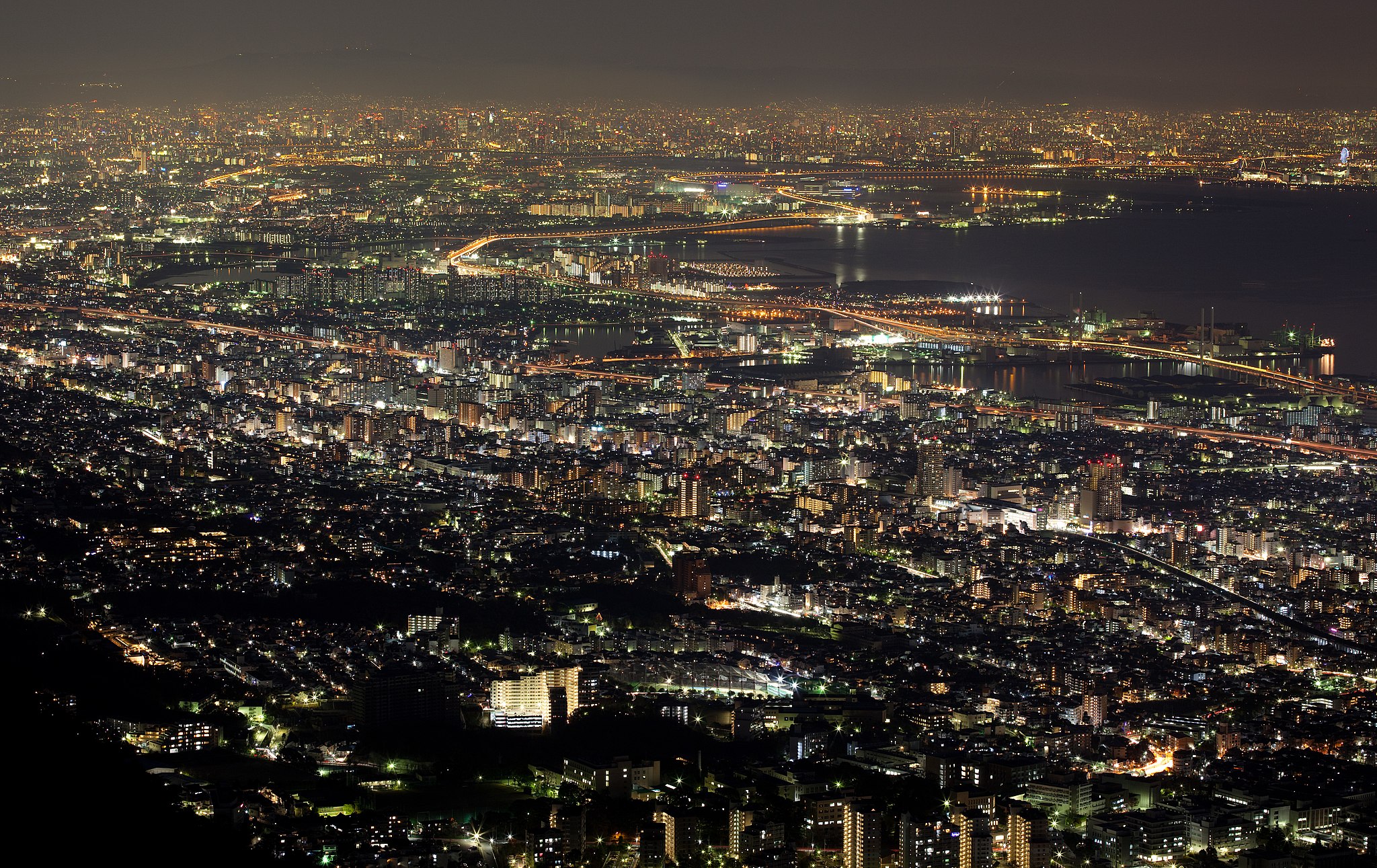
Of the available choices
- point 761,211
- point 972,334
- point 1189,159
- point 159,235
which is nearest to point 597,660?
point 972,334

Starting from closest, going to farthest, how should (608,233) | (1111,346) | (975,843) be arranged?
(975,843) → (1111,346) → (608,233)

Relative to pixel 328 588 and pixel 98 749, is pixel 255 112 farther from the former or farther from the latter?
pixel 98 749

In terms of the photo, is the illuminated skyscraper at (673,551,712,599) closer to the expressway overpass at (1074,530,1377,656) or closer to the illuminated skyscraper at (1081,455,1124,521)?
the expressway overpass at (1074,530,1377,656)

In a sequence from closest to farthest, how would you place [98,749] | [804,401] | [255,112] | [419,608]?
1. [98,749]
2. [419,608]
3. [804,401]
4. [255,112]

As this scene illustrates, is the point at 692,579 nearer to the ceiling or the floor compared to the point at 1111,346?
nearer to the ceiling

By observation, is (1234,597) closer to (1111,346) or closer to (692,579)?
(692,579)

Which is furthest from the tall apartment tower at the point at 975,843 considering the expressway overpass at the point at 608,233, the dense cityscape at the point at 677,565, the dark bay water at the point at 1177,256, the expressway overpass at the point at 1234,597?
the expressway overpass at the point at 608,233

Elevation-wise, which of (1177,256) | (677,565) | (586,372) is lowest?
(1177,256)

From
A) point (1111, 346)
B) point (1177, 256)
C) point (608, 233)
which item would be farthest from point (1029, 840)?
point (608, 233)
